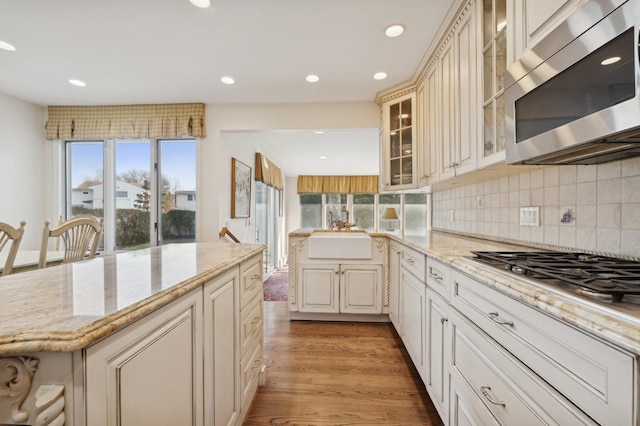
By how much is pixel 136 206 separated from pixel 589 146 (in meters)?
4.06

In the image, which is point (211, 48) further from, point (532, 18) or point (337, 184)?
point (337, 184)

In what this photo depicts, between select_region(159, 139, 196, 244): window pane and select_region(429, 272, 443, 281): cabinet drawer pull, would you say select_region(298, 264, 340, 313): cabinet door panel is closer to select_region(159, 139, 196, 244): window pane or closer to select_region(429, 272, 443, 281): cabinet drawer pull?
select_region(429, 272, 443, 281): cabinet drawer pull

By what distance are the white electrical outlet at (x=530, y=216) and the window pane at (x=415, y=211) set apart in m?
5.31

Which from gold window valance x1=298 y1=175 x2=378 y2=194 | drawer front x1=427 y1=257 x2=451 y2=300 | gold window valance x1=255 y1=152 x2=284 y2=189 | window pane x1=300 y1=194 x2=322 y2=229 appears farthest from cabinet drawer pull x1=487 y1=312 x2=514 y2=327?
window pane x1=300 y1=194 x2=322 y2=229

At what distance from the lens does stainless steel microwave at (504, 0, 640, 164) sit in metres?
0.68

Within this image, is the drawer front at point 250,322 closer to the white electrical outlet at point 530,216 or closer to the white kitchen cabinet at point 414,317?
the white kitchen cabinet at point 414,317

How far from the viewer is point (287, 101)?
3.09 m

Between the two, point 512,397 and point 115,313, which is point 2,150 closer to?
point 115,313

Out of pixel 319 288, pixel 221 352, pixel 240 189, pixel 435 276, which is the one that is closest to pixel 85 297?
pixel 221 352

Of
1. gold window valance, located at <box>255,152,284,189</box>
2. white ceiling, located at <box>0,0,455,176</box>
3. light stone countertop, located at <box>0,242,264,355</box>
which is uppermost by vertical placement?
white ceiling, located at <box>0,0,455,176</box>

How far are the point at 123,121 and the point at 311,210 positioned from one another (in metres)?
4.89

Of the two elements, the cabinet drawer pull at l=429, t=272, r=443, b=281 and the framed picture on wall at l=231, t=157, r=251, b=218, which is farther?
the framed picture on wall at l=231, t=157, r=251, b=218

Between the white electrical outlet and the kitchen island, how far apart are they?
1.61 metres

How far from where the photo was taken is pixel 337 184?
723 centimetres
